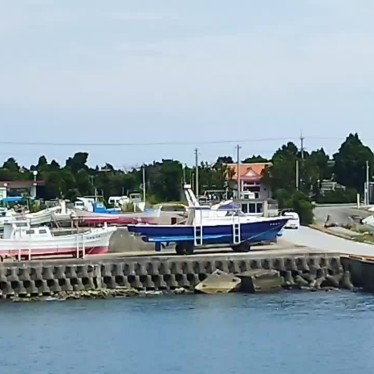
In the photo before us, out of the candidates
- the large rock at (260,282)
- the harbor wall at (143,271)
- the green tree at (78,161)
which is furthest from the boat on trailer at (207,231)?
the green tree at (78,161)

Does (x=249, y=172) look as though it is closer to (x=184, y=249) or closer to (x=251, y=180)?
(x=251, y=180)

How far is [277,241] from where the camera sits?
204 ft

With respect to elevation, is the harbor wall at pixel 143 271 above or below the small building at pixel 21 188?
below

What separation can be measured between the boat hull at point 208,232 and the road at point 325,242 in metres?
2.98

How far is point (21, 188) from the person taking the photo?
479 ft

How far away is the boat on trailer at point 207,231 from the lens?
5562 centimetres

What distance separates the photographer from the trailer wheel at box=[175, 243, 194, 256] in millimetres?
55519

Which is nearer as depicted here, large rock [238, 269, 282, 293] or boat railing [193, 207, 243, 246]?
large rock [238, 269, 282, 293]

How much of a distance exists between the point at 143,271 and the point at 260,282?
16.0 ft

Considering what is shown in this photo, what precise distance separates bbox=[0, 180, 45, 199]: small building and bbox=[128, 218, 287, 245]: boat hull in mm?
78257

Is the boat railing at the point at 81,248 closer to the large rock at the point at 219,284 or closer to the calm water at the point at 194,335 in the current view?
the large rock at the point at 219,284

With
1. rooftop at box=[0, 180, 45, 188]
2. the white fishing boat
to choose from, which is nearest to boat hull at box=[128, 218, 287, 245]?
the white fishing boat

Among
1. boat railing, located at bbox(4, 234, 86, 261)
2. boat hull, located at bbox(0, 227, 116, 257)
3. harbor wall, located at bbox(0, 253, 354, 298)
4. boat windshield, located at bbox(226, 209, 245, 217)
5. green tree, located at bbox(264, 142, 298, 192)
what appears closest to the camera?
harbor wall, located at bbox(0, 253, 354, 298)

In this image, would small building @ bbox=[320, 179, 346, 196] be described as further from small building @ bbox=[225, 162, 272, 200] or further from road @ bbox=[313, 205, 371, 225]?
road @ bbox=[313, 205, 371, 225]
